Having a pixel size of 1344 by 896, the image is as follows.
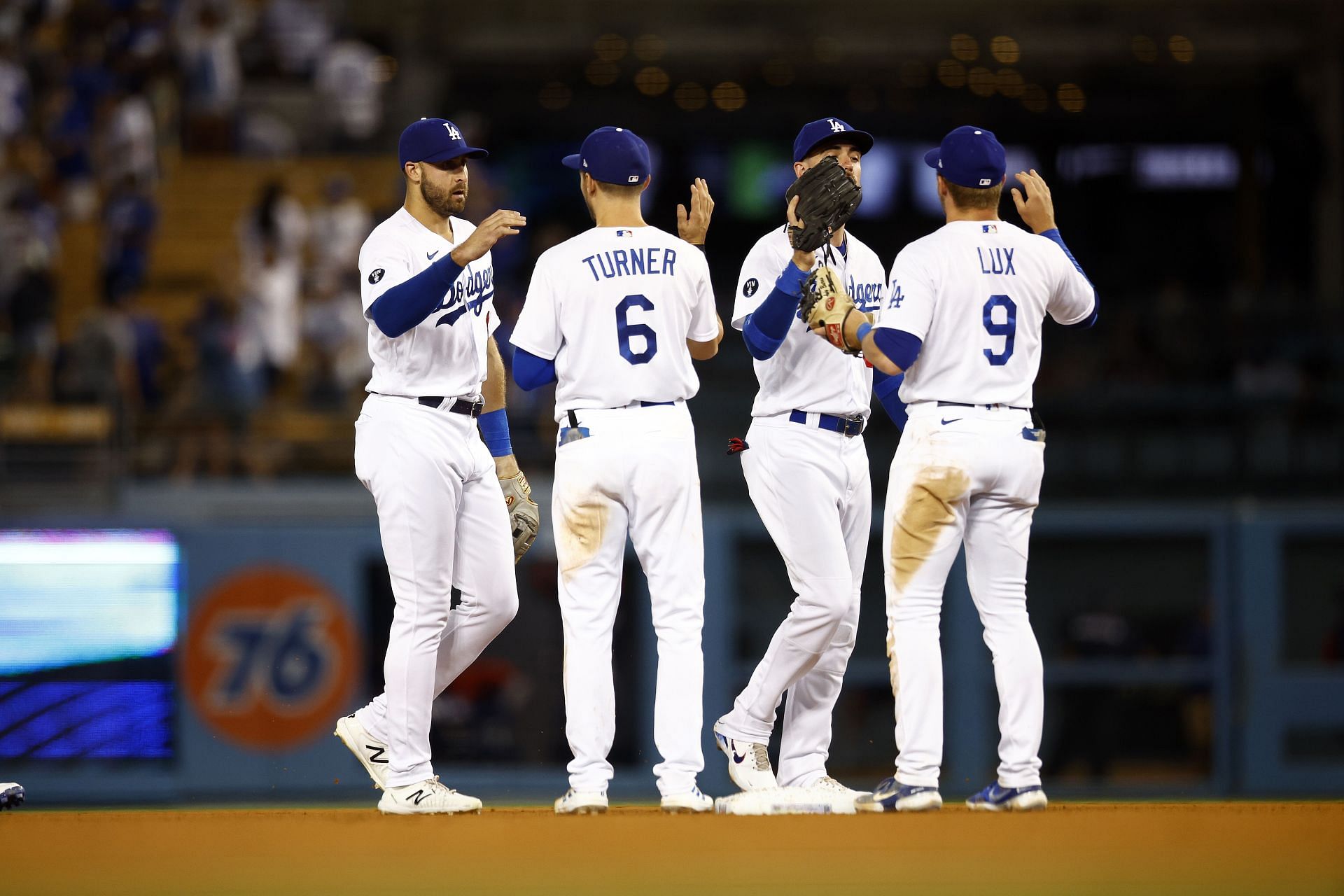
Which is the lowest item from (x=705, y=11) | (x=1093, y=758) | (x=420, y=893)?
(x=1093, y=758)

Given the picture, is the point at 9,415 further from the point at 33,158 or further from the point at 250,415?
the point at 33,158

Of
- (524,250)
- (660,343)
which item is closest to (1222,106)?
(524,250)

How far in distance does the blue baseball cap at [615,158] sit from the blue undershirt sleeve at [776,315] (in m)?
0.58

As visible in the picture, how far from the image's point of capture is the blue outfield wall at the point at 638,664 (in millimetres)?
9789

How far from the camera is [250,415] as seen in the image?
11312 millimetres

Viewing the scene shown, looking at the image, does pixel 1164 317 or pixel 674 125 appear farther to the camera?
pixel 674 125

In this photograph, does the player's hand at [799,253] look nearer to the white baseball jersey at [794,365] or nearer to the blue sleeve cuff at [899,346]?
the white baseball jersey at [794,365]

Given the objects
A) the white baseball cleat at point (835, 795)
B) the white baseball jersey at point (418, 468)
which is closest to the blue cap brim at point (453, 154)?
the white baseball jersey at point (418, 468)

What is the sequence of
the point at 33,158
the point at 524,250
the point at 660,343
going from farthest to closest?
the point at 524,250
the point at 33,158
the point at 660,343

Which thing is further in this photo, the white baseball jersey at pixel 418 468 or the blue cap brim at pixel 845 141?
the blue cap brim at pixel 845 141

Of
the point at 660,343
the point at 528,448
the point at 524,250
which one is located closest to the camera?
the point at 660,343

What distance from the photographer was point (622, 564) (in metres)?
5.60

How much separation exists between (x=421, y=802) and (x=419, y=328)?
5.18 ft

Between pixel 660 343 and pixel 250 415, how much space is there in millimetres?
6380
